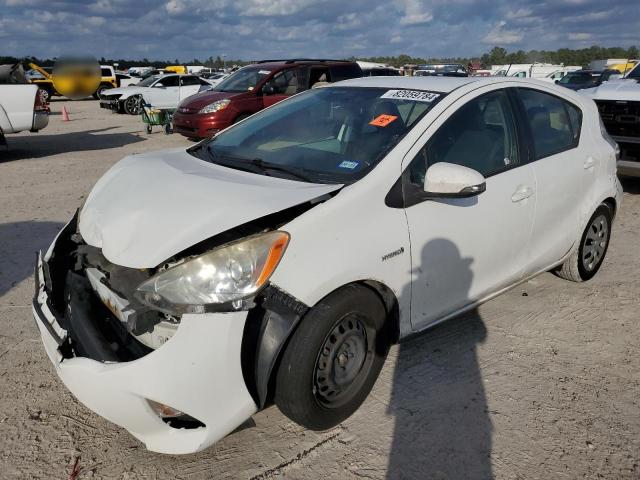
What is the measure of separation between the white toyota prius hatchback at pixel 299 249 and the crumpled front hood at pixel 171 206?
0.03 ft

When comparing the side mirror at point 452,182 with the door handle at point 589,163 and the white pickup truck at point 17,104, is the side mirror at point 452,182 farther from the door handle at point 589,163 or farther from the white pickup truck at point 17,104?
the white pickup truck at point 17,104

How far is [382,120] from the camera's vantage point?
3.14 m

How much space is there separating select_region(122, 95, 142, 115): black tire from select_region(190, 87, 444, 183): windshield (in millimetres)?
18128

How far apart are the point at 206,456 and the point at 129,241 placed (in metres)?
1.05

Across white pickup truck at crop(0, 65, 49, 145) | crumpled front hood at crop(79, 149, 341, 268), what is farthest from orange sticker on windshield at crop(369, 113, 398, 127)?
white pickup truck at crop(0, 65, 49, 145)

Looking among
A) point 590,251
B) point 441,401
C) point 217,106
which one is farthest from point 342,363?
→ point 217,106

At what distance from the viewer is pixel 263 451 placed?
8.36 ft

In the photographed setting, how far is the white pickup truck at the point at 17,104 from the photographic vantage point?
10.2 metres

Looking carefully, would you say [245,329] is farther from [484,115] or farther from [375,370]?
Result: [484,115]

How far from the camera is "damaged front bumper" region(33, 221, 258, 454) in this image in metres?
2.11

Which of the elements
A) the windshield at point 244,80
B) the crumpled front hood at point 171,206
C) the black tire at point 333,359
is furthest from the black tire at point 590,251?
the windshield at point 244,80

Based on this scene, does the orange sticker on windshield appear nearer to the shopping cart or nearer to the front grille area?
the front grille area

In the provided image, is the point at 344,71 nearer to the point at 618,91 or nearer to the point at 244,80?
the point at 244,80

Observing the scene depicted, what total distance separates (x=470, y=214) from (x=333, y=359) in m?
1.14
